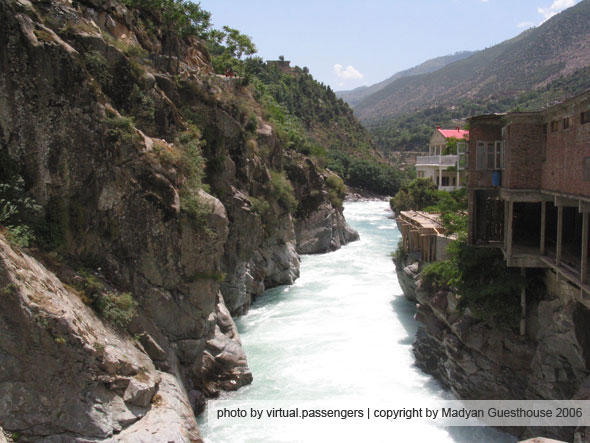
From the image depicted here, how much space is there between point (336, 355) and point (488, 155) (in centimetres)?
925

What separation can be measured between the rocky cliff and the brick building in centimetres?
842

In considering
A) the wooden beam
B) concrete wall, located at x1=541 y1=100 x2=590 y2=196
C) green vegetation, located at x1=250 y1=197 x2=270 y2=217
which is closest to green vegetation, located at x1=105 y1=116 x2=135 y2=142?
green vegetation, located at x1=250 y1=197 x2=270 y2=217

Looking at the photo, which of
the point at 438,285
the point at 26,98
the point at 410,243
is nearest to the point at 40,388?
the point at 26,98

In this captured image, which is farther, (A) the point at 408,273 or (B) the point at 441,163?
(B) the point at 441,163

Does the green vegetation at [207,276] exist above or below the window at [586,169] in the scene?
below

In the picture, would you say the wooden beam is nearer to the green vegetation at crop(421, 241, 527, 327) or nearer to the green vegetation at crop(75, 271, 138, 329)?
the green vegetation at crop(421, 241, 527, 327)

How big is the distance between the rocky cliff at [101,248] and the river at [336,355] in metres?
1.90

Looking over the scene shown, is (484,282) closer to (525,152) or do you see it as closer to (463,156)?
(525,152)

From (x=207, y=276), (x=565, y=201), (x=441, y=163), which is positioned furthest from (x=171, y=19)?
(x=441, y=163)

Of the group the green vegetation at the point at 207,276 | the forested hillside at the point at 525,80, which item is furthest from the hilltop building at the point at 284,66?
the green vegetation at the point at 207,276

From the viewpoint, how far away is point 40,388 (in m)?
10.2

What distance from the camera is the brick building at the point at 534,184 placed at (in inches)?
472

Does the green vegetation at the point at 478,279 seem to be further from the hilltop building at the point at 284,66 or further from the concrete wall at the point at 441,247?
the hilltop building at the point at 284,66

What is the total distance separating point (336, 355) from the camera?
19.7 metres
